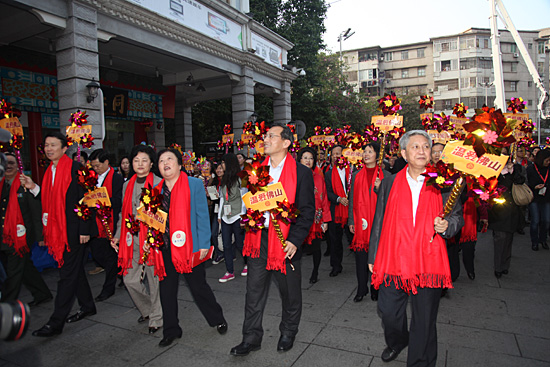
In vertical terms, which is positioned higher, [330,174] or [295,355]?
[330,174]

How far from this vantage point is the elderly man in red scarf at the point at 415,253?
111 inches

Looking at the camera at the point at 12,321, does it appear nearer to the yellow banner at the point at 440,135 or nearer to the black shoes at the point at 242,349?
the black shoes at the point at 242,349

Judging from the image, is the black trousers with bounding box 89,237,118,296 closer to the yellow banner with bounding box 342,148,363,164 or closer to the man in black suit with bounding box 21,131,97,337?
the man in black suit with bounding box 21,131,97,337

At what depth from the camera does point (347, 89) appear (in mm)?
27500

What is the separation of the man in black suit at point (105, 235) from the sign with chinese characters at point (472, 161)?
4252 mm

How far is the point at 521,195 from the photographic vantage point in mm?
5930

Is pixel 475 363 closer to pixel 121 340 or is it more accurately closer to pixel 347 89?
pixel 121 340

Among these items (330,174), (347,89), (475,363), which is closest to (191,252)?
(475,363)

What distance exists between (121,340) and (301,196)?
242 centimetres

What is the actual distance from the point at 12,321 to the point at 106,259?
4125mm

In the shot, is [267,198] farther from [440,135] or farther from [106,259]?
[440,135]

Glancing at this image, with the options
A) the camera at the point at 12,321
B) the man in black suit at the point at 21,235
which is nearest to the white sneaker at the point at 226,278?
the man in black suit at the point at 21,235

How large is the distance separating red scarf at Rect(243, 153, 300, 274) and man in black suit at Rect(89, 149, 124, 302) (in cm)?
248

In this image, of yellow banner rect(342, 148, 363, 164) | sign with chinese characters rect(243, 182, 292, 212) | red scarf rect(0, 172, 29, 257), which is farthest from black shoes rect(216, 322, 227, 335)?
yellow banner rect(342, 148, 363, 164)
